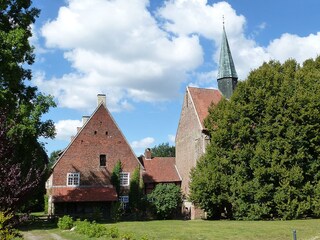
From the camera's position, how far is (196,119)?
41188mm

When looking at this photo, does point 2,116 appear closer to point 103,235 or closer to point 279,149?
point 103,235

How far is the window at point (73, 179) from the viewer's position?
40312 mm

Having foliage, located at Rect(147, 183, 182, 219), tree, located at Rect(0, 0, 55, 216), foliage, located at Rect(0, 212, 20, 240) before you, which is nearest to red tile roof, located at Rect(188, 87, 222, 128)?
foliage, located at Rect(147, 183, 182, 219)

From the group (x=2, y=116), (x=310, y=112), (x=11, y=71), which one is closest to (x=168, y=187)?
(x=310, y=112)

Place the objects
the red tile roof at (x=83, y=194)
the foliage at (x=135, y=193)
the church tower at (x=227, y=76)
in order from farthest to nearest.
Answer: the church tower at (x=227, y=76) < the foliage at (x=135, y=193) < the red tile roof at (x=83, y=194)

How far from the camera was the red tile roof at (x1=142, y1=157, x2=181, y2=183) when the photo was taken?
43.5 metres

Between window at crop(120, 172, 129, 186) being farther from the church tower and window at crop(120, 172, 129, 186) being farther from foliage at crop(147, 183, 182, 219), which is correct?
the church tower

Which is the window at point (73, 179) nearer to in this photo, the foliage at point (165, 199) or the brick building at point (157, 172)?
the brick building at point (157, 172)

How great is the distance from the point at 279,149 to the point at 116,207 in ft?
57.6

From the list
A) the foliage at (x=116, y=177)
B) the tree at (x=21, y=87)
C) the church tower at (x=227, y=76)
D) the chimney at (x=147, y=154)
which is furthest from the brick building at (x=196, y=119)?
the tree at (x=21, y=87)

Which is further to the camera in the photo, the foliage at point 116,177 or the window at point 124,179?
the window at point 124,179

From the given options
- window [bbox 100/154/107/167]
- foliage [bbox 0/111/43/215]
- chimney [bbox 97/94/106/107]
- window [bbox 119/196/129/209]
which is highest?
chimney [bbox 97/94/106/107]

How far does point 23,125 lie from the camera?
81.6ft

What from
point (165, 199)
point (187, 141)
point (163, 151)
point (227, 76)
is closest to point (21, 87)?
point (165, 199)
